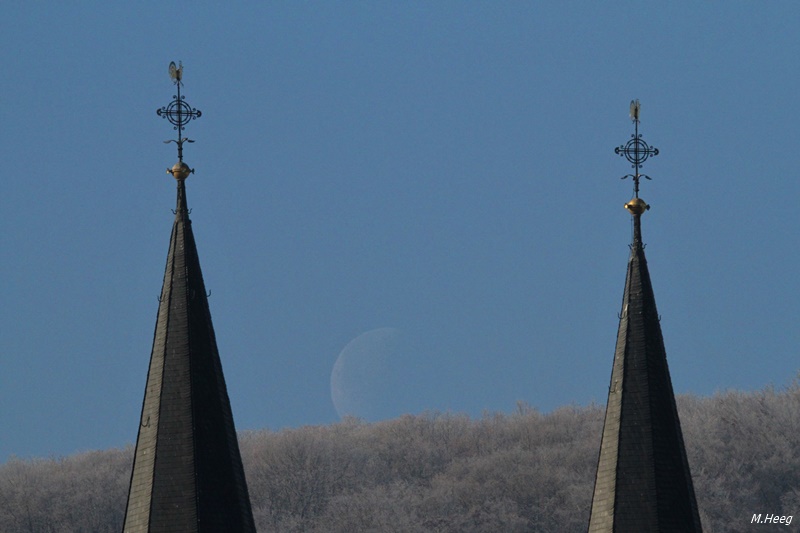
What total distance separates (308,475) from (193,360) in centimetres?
7865

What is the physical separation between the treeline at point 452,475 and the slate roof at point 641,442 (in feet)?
209

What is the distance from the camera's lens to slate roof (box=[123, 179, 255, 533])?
3844cm

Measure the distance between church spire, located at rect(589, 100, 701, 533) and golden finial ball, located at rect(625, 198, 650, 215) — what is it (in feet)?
3.64

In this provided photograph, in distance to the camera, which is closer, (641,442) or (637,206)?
(641,442)

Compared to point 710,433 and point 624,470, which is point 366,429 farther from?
point 624,470

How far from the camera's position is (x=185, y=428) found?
3919cm

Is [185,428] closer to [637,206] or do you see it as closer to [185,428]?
[185,428]

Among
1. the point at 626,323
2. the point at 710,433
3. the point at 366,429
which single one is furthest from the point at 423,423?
the point at 626,323

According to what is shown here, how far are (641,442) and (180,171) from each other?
11094 mm

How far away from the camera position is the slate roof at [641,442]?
4006cm

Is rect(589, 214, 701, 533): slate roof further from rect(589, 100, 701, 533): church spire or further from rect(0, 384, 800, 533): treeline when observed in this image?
rect(0, 384, 800, 533): treeline
